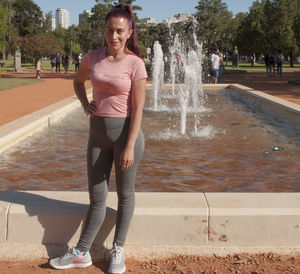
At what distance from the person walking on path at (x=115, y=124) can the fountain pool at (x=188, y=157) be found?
1.96 metres

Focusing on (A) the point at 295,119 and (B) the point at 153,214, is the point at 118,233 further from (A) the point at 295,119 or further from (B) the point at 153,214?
(A) the point at 295,119

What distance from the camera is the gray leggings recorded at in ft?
9.87

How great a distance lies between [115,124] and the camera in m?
2.98

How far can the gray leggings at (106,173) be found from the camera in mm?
3008

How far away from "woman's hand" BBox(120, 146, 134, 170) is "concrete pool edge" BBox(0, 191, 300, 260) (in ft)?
1.79

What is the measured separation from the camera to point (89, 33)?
62.6m

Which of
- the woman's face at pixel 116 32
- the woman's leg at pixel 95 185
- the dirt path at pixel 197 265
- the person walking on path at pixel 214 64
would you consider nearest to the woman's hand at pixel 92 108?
the woman's leg at pixel 95 185

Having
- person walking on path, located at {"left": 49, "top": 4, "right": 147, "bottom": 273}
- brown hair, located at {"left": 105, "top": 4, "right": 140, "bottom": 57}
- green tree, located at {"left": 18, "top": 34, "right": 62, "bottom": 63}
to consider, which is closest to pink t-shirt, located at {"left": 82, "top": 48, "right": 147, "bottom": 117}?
person walking on path, located at {"left": 49, "top": 4, "right": 147, "bottom": 273}

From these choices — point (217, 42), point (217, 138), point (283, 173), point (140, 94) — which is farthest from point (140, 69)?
point (217, 42)

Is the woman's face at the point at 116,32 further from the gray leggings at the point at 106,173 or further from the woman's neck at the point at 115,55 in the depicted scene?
the gray leggings at the point at 106,173

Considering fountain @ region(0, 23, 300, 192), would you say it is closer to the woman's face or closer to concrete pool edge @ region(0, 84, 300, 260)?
concrete pool edge @ region(0, 84, 300, 260)

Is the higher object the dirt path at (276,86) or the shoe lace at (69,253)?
the dirt path at (276,86)

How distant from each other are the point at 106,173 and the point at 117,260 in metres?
0.59

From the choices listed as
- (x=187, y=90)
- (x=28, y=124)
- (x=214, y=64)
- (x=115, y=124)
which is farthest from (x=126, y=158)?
(x=214, y=64)
